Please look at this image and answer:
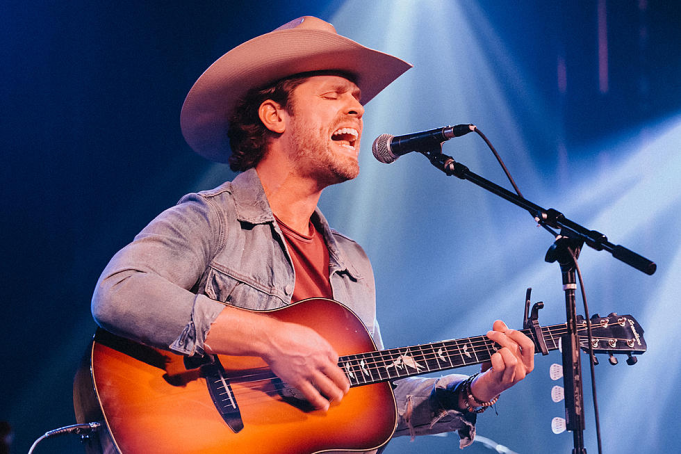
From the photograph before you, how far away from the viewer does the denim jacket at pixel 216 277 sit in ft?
6.72

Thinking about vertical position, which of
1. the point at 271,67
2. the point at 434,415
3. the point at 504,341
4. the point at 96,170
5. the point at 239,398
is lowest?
the point at 434,415

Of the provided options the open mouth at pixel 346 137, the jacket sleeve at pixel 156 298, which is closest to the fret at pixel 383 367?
the jacket sleeve at pixel 156 298

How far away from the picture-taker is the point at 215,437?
202 centimetres

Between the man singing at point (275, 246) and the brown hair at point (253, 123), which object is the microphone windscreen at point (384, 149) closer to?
the man singing at point (275, 246)

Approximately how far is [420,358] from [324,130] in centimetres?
125

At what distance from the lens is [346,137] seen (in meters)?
3.13

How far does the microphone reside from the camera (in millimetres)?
2367

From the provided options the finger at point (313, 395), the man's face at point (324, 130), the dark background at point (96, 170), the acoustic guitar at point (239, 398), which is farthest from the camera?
the dark background at point (96, 170)

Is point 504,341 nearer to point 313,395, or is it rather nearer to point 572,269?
point 572,269

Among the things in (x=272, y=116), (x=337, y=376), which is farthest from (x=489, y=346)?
(x=272, y=116)

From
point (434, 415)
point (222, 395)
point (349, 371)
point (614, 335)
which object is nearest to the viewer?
point (222, 395)

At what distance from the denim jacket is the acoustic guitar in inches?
4.1

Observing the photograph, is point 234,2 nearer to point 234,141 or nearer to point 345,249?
point 234,141

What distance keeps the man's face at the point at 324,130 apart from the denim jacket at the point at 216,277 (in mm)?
291
